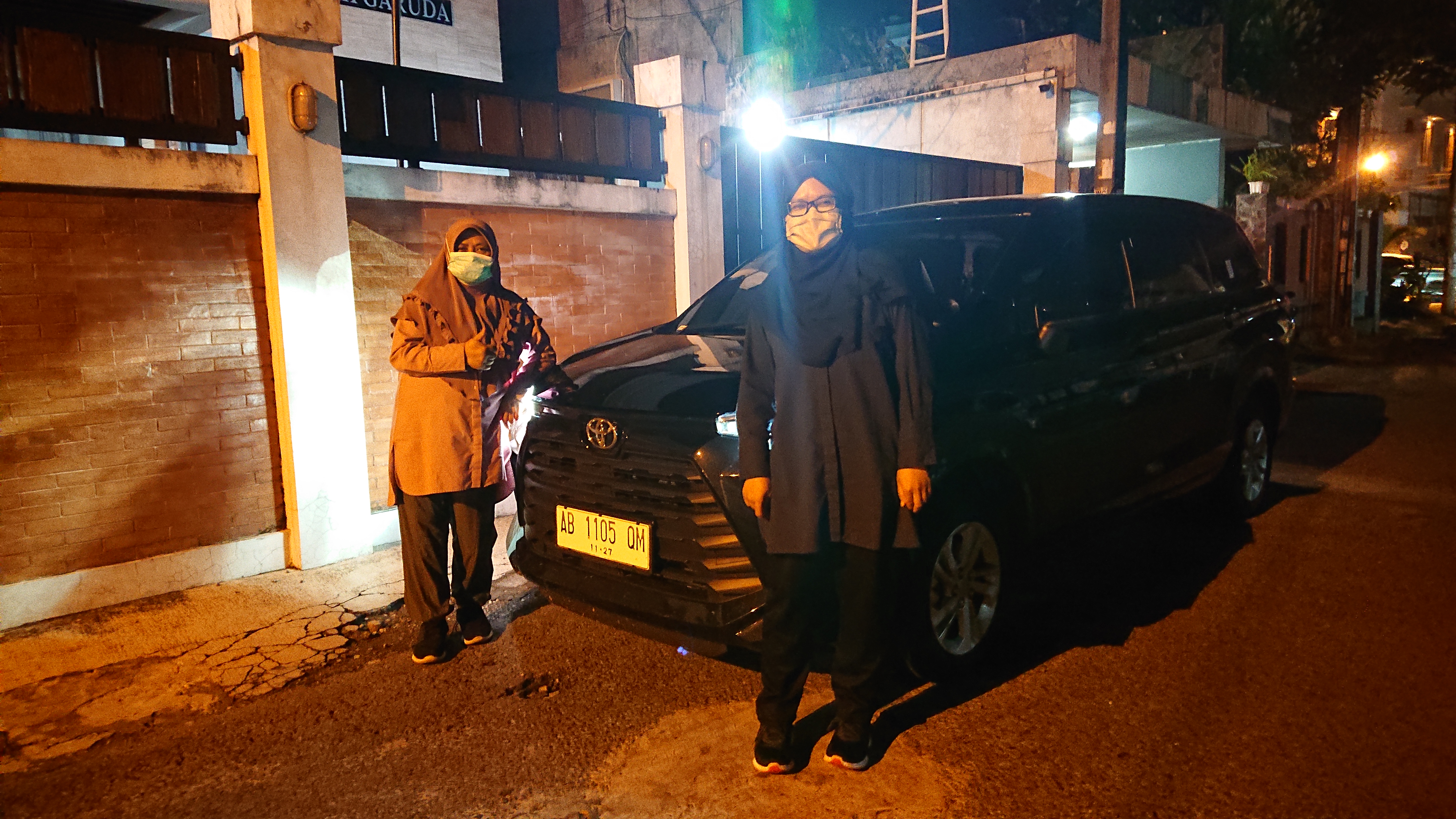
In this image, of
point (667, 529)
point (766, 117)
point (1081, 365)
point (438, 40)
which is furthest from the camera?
point (766, 117)

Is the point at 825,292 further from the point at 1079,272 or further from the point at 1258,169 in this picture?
the point at 1258,169

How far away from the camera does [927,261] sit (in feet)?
13.6

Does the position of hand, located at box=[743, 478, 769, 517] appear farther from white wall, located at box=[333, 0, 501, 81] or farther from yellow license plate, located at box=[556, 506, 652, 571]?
white wall, located at box=[333, 0, 501, 81]

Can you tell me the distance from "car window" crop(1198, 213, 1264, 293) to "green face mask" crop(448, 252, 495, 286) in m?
3.91

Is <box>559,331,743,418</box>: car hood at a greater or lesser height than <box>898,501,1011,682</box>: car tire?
greater

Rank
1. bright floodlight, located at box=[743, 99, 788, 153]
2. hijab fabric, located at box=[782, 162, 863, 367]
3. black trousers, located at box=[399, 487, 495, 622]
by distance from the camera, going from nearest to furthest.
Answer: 1. hijab fabric, located at box=[782, 162, 863, 367]
2. black trousers, located at box=[399, 487, 495, 622]
3. bright floodlight, located at box=[743, 99, 788, 153]

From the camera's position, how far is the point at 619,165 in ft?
23.5

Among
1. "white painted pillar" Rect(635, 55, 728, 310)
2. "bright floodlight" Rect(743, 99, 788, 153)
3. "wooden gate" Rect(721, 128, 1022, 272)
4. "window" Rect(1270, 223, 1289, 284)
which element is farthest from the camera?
"window" Rect(1270, 223, 1289, 284)

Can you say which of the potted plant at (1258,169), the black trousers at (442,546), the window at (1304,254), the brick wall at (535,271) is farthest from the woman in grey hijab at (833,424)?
the potted plant at (1258,169)

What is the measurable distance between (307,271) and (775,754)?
378 centimetres

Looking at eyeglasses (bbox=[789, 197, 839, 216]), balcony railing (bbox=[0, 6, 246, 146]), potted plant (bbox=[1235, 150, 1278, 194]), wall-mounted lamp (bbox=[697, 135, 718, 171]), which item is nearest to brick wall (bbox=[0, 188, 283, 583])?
balcony railing (bbox=[0, 6, 246, 146])

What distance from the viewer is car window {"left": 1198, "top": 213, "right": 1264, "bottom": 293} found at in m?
5.53

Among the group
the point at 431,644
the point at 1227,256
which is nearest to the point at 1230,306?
the point at 1227,256

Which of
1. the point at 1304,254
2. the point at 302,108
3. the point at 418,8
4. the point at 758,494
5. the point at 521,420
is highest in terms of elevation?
the point at 418,8
